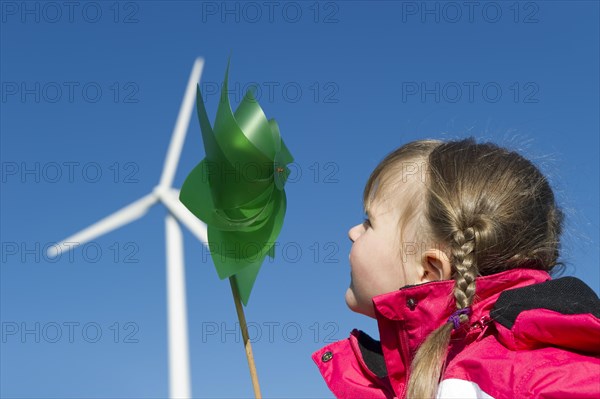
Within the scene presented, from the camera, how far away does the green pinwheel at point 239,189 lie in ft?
10.3

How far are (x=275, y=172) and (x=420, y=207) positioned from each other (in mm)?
732

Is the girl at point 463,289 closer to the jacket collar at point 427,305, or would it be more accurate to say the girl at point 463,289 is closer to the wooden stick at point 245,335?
the jacket collar at point 427,305

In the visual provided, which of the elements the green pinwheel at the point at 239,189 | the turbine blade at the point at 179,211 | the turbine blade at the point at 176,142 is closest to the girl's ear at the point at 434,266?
the green pinwheel at the point at 239,189

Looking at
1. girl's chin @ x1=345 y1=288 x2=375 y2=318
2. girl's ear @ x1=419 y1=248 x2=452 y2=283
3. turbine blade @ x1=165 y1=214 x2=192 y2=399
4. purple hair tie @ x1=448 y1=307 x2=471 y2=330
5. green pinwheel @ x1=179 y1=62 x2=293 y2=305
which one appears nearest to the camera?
purple hair tie @ x1=448 y1=307 x2=471 y2=330

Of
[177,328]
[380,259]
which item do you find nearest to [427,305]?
[380,259]

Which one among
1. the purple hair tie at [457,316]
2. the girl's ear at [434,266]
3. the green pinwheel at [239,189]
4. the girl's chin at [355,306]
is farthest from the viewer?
the green pinwheel at [239,189]

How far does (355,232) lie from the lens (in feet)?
9.21

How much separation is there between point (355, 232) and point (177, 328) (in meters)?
6.57

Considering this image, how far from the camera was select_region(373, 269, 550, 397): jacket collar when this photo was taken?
7.98 feet

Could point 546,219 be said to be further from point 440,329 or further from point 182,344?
point 182,344

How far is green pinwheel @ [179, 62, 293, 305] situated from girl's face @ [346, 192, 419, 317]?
22.0 inches

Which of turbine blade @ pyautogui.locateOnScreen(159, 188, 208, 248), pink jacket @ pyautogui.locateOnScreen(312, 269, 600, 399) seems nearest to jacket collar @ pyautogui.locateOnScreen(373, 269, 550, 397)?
pink jacket @ pyautogui.locateOnScreen(312, 269, 600, 399)

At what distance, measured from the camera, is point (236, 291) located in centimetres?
310

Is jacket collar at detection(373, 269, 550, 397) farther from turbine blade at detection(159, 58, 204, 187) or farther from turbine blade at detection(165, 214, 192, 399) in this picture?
turbine blade at detection(159, 58, 204, 187)
